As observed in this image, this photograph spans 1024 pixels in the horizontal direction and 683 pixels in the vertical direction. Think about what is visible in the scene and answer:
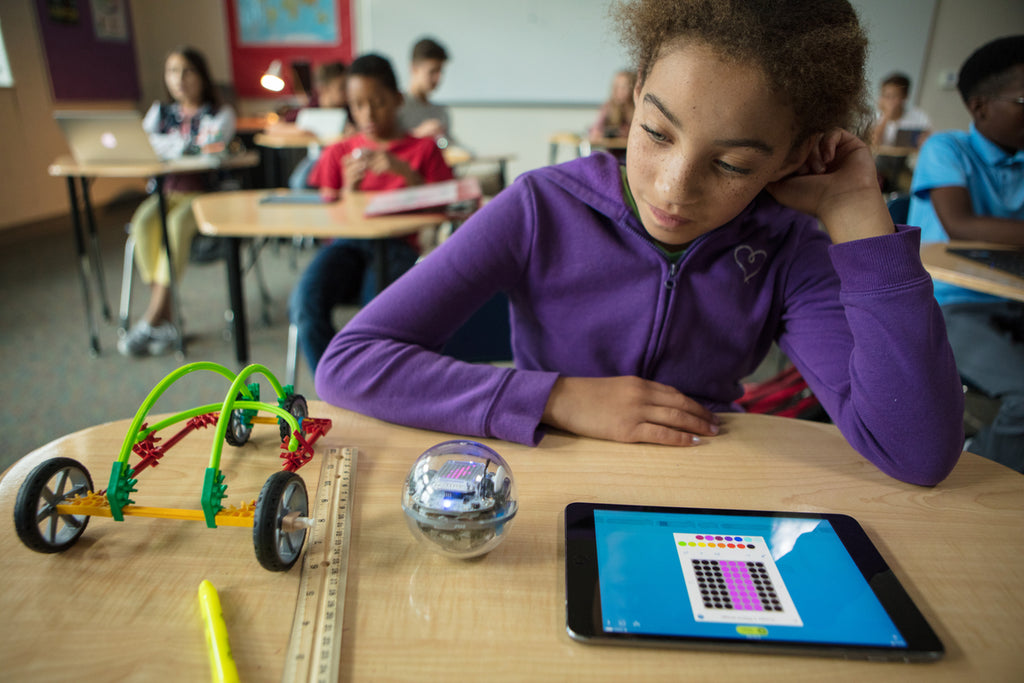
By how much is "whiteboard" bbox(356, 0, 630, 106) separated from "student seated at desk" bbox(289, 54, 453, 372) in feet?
12.3

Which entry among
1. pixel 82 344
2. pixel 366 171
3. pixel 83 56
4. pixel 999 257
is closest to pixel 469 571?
→ pixel 999 257

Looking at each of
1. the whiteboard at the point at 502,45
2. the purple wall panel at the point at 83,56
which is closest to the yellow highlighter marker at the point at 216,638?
the whiteboard at the point at 502,45

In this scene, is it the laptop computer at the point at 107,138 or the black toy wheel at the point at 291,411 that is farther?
the laptop computer at the point at 107,138

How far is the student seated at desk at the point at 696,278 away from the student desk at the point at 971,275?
633mm

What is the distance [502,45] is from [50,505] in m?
6.28

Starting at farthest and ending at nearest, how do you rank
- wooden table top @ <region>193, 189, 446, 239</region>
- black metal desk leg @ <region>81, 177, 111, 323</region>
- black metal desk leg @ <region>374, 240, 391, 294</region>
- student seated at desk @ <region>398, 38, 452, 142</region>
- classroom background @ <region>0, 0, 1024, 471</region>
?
1. student seated at desk @ <region>398, 38, 452, 142</region>
2. classroom background @ <region>0, 0, 1024, 471</region>
3. black metal desk leg @ <region>81, 177, 111, 323</region>
4. black metal desk leg @ <region>374, 240, 391, 294</region>
5. wooden table top @ <region>193, 189, 446, 239</region>

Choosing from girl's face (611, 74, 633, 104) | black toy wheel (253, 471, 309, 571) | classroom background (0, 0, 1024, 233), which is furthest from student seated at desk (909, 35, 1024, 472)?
classroom background (0, 0, 1024, 233)

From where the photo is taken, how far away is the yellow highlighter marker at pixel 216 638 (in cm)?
42

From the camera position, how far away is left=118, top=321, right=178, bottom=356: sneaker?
2801 millimetres

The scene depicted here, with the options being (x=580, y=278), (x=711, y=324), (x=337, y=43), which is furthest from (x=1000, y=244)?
(x=337, y=43)

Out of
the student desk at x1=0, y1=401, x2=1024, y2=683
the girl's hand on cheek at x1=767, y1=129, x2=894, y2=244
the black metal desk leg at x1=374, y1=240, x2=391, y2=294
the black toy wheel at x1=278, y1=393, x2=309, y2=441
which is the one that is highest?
the girl's hand on cheek at x1=767, y1=129, x2=894, y2=244

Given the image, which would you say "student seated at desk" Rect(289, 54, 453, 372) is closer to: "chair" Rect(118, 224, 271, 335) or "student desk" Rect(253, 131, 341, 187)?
"chair" Rect(118, 224, 271, 335)

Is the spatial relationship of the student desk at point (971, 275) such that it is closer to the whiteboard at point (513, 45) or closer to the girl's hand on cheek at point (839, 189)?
the girl's hand on cheek at point (839, 189)

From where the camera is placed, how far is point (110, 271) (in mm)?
4078
